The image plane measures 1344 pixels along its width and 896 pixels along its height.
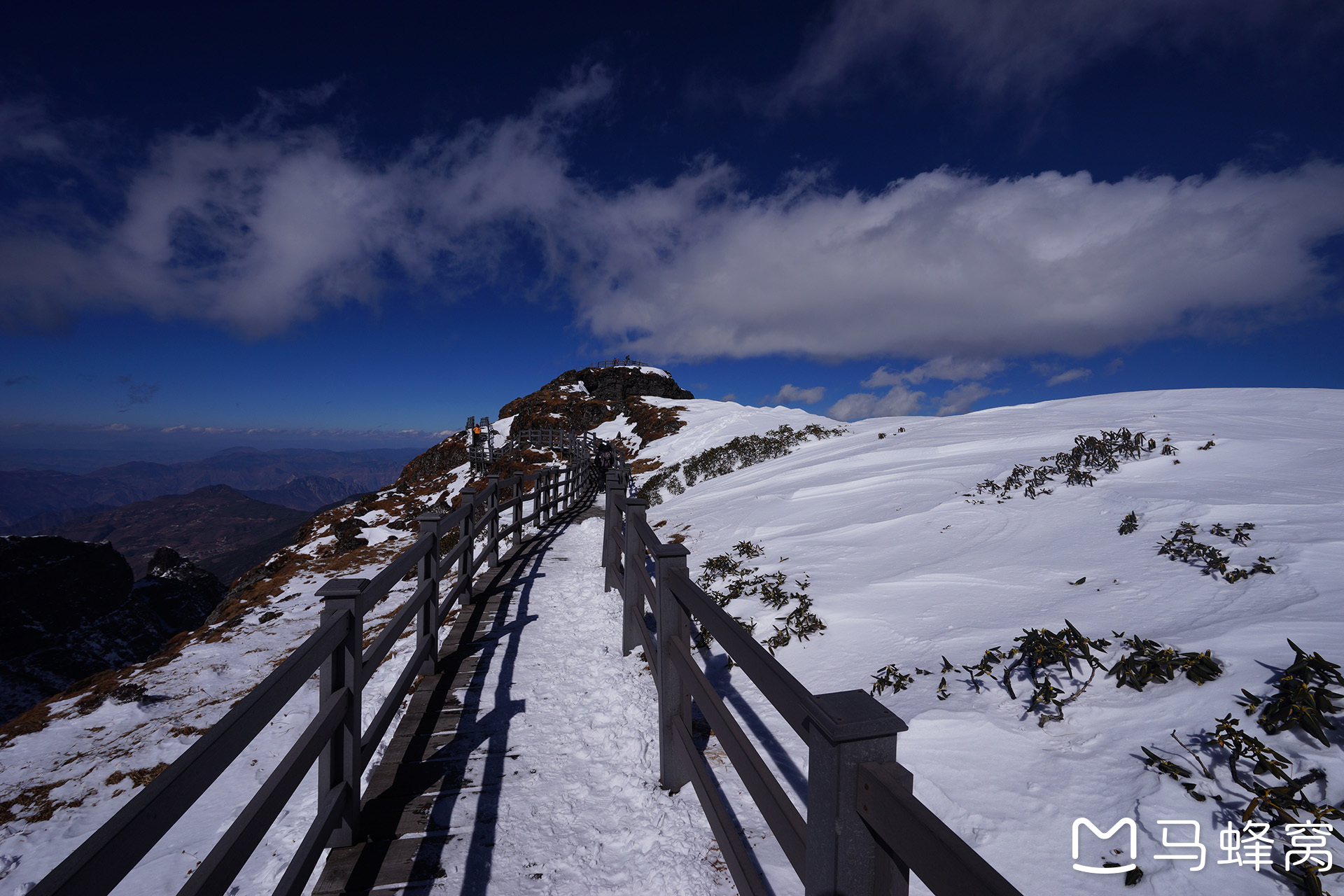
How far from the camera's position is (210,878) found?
165cm

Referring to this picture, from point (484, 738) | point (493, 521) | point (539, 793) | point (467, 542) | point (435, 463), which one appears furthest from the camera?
point (435, 463)

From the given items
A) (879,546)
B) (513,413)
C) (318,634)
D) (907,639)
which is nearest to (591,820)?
(318,634)

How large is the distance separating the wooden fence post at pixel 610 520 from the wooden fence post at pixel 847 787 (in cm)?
507

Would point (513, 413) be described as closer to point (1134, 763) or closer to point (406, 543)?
point (406, 543)

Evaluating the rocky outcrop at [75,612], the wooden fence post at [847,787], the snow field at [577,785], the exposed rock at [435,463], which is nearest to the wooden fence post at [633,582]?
the snow field at [577,785]

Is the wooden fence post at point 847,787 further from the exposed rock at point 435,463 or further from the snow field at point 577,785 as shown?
the exposed rock at point 435,463

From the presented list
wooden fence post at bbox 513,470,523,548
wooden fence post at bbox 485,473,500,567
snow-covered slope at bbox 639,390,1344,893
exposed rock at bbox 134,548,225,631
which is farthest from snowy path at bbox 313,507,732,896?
exposed rock at bbox 134,548,225,631

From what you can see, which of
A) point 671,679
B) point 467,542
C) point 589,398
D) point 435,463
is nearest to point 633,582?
point 671,679

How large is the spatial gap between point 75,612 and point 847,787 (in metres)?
38.9

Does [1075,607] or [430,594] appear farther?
[430,594]

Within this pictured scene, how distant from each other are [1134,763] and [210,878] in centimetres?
408

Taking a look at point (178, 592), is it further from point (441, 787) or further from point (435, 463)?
point (441, 787)

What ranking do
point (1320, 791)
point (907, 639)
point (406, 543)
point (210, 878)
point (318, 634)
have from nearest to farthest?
point (210, 878), point (1320, 791), point (318, 634), point (907, 639), point (406, 543)

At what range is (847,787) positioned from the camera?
1438 mm
